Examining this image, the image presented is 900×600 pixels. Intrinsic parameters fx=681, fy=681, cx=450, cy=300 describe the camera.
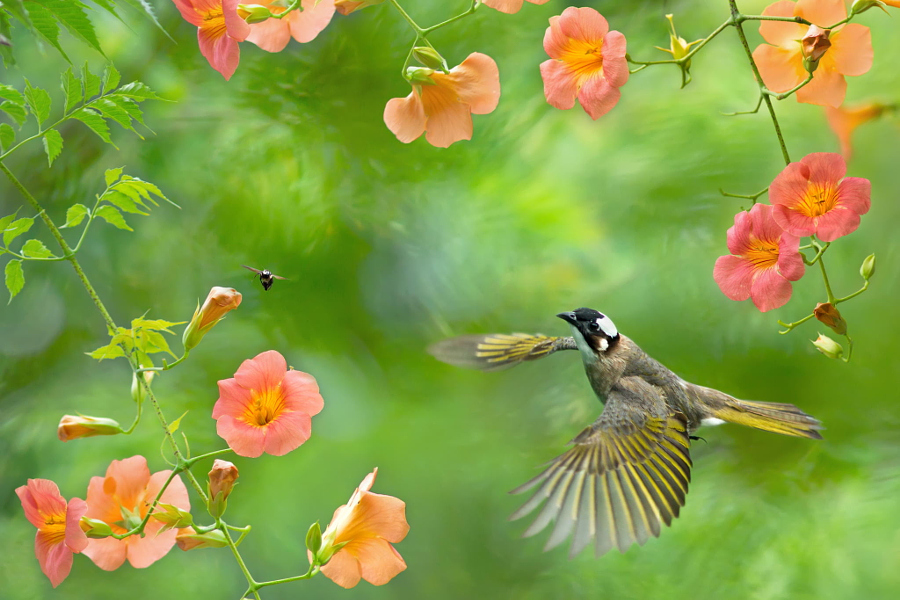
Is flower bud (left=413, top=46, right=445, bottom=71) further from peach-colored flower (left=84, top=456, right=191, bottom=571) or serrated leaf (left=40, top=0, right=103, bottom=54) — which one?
peach-colored flower (left=84, top=456, right=191, bottom=571)

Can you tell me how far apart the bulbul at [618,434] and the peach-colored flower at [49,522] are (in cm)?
23

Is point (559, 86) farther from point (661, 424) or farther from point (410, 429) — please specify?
point (410, 429)

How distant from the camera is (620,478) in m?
0.45

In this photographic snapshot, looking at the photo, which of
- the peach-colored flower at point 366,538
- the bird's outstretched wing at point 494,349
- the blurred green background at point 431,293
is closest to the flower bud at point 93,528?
the peach-colored flower at point 366,538

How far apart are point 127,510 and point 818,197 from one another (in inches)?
15.7

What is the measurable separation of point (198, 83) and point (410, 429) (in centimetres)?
68

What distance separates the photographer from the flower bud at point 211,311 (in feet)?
1.12

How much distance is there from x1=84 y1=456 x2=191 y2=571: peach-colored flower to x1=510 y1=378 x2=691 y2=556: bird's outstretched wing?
203mm

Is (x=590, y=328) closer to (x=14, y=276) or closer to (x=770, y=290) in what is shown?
(x=770, y=290)

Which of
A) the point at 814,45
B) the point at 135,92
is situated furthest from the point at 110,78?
the point at 814,45

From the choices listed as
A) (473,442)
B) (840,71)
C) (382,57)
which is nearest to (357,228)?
(382,57)

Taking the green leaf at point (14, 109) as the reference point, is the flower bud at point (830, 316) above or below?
below

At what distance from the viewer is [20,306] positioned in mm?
1125

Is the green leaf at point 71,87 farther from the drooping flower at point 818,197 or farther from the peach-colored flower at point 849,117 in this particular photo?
the peach-colored flower at point 849,117
